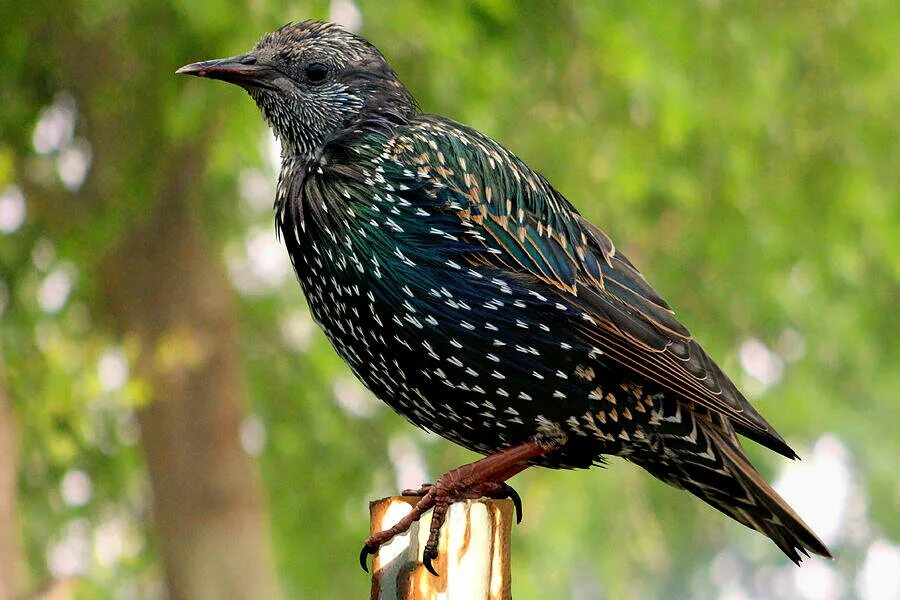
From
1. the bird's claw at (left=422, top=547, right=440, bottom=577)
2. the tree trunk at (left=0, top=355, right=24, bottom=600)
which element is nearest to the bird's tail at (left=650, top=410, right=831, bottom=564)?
the bird's claw at (left=422, top=547, right=440, bottom=577)

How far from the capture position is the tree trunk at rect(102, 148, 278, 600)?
23.7ft

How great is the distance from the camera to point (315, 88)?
3.31 m

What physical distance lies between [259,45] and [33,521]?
5587 millimetres

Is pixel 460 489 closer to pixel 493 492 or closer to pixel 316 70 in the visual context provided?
pixel 493 492

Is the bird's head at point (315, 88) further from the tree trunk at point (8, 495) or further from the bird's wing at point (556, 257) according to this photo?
the tree trunk at point (8, 495)

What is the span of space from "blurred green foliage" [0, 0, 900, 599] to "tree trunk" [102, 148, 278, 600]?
25 centimetres

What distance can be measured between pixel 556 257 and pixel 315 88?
0.72 metres

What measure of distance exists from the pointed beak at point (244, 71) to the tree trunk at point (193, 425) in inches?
155

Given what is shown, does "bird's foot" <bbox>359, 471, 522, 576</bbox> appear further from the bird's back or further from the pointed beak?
the pointed beak

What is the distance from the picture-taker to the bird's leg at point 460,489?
2799 mm

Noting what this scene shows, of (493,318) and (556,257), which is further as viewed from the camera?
(556,257)

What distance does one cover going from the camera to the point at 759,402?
9602 mm

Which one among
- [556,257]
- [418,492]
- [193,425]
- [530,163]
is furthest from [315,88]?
[193,425]

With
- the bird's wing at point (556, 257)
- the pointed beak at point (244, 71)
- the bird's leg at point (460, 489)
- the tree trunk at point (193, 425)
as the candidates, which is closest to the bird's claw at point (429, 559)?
the bird's leg at point (460, 489)
